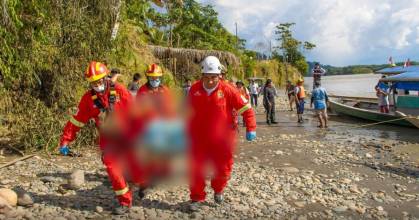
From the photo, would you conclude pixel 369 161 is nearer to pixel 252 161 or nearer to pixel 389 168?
pixel 389 168

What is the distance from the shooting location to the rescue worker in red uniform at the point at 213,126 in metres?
5.20

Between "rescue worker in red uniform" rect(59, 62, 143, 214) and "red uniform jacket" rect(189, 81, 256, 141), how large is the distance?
874mm

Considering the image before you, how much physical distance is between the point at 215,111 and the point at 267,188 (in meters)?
2.03

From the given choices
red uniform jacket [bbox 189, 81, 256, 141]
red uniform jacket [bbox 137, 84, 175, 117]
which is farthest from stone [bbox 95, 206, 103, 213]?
red uniform jacket [bbox 189, 81, 256, 141]

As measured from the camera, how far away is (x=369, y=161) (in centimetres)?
891

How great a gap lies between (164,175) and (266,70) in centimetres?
4837

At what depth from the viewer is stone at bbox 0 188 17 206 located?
5258 millimetres

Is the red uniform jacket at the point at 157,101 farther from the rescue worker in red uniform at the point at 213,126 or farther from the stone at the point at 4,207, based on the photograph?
the stone at the point at 4,207

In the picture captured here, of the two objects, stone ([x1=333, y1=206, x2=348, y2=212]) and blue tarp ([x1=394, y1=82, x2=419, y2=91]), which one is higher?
blue tarp ([x1=394, y1=82, x2=419, y2=91])

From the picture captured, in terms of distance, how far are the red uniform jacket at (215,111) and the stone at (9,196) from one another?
2.53m

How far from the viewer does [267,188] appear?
21.4ft

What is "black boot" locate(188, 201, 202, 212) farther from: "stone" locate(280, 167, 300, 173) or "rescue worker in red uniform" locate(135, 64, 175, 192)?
"stone" locate(280, 167, 300, 173)

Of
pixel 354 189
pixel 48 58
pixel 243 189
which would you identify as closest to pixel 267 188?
pixel 243 189

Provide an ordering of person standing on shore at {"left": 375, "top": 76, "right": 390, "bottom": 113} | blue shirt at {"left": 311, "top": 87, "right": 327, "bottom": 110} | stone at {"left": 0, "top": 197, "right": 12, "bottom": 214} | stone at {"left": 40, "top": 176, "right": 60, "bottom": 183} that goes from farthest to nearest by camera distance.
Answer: person standing on shore at {"left": 375, "top": 76, "right": 390, "bottom": 113} < blue shirt at {"left": 311, "top": 87, "right": 327, "bottom": 110} < stone at {"left": 40, "top": 176, "right": 60, "bottom": 183} < stone at {"left": 0, "top": 197, "right": 12, "bottom": 214}
